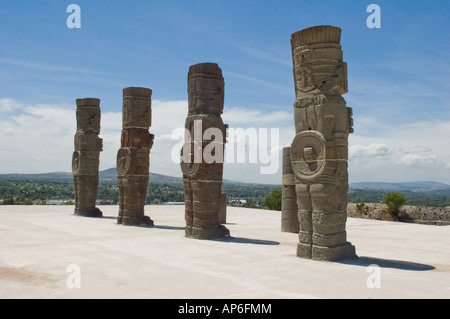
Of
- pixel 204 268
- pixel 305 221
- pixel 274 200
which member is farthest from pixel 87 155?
pixel 274 200

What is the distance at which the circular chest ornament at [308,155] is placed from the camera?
7.85 meters

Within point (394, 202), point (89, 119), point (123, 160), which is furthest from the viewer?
point (394, 202)

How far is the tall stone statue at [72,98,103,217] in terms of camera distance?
56.7 ft

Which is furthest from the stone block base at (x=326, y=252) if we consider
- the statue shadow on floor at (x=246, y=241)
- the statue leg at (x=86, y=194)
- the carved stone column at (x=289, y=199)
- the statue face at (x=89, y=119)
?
the statue face at (x=89, y=119)

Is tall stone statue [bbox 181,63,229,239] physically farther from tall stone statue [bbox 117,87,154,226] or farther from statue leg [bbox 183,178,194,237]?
tall stone statue [bbox 117,87,154,226]

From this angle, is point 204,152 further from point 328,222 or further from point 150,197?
point 150,197

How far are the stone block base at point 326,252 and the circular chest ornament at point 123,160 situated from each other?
25.5 feet

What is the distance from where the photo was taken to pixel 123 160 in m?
14.3

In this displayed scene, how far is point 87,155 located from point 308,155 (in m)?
12.0

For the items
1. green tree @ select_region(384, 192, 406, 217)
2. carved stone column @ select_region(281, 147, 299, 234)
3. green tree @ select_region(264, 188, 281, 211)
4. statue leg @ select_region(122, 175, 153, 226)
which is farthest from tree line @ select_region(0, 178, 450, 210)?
statue leg @ select_region(122, 175, 153, 226)
